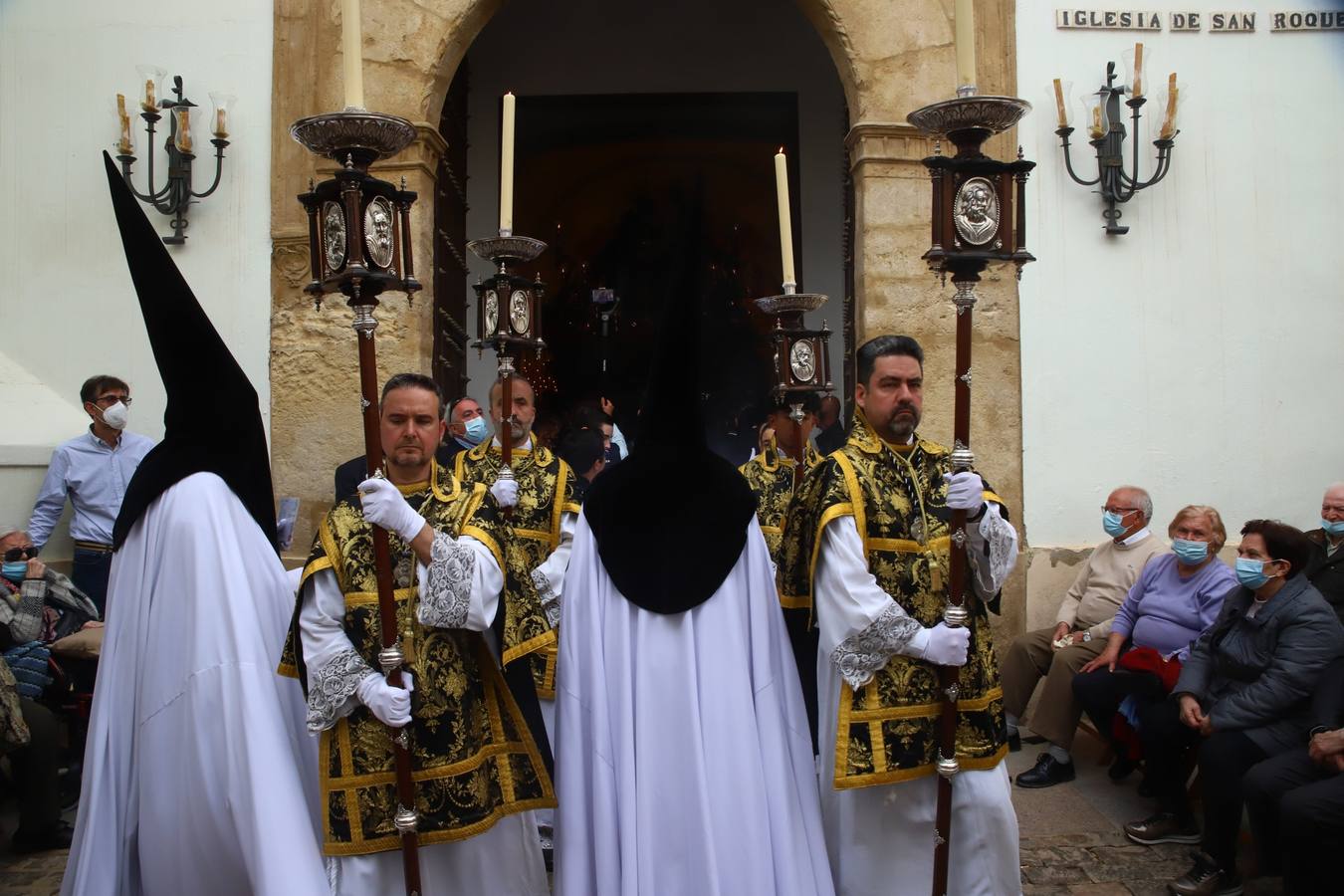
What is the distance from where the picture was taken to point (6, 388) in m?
7.13

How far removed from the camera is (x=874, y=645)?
355cm

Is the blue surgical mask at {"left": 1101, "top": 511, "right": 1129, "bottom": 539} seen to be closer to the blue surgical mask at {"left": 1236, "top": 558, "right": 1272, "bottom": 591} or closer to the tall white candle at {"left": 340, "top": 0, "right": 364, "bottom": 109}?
the blue surgical mask at {"left": 1236, "top": 558, "right": 1272, "bottom": 591}

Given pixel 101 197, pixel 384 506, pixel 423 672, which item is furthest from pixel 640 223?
pixel 384 506

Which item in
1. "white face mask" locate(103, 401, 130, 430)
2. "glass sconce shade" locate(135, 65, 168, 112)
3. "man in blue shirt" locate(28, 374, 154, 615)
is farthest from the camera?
"glass sconce shade" locate(135, 65, 168, 112)

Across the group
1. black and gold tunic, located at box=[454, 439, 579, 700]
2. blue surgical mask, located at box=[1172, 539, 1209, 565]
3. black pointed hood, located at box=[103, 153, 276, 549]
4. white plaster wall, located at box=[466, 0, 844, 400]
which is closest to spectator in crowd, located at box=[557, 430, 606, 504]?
black and gold tunic, located at box=[454, 439, 579, 700]

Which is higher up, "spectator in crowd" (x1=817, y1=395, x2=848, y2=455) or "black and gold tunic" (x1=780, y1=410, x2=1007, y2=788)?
"spectator in crowd" (x1=817, y1=395, x2=848, y2=455)

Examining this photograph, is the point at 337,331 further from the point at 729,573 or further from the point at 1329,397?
the point at 1329,397

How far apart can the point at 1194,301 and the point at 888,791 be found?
4.75m

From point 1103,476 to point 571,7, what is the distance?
6763mm

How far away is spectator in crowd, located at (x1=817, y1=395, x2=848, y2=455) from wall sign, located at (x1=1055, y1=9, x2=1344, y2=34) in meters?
2.76

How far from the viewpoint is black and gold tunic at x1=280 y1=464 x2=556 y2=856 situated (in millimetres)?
3322

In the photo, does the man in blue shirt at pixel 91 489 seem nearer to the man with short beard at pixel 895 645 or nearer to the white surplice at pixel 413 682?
the white surplice at pixel 413 682

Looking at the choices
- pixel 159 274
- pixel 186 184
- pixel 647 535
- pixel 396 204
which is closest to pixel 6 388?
pixel 186 184

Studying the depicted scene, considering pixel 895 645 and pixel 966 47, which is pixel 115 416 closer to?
pixel 895 645
